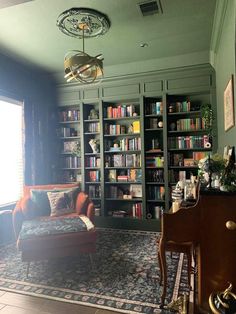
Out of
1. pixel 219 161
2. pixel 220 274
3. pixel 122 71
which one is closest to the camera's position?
pixel 220 274

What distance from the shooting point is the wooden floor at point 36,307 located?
2066mm

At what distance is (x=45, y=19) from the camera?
2.94 metres

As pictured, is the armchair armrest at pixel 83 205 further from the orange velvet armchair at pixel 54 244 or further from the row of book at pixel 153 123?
the row of book at pixel 153 123

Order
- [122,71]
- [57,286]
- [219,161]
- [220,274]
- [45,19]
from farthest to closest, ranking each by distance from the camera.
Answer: [122,71] → [45,19] → [57,286] → [219,161] → [220,274]

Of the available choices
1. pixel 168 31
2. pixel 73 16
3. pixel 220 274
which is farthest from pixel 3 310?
pixel 168 31

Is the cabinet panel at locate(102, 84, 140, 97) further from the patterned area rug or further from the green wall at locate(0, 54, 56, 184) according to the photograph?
the patterned area rug

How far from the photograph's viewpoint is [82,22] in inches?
117

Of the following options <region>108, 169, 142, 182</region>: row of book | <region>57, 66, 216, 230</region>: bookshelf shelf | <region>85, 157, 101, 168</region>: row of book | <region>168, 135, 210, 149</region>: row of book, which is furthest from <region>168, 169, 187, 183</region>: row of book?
<region>85, 157, 101, 168</region>: row of book

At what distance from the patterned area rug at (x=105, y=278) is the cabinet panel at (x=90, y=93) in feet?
8.92

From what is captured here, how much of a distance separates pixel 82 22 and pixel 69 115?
2232 millimetres

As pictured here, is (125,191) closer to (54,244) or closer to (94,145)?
(94,145)

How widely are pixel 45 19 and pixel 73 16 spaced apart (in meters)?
0.36

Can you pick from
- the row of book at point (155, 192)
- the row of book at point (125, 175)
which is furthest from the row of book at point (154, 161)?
the row of book at point (155, 192)

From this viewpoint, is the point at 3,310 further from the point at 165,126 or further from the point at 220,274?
the point at 165,126
